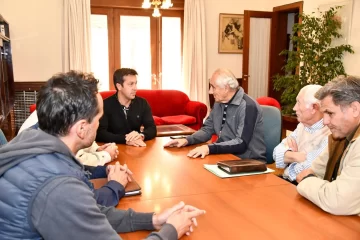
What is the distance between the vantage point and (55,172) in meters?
0.87

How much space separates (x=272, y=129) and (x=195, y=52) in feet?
13.8

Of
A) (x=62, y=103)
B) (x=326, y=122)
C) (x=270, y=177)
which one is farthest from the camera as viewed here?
(x=270, y=177)

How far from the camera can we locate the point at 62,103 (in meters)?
0.96

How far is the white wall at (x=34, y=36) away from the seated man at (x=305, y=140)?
16.0ft

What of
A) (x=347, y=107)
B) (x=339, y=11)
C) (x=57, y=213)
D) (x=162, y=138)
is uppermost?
(x=339, y=11)

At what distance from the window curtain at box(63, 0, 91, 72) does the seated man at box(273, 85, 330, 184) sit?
445 cm

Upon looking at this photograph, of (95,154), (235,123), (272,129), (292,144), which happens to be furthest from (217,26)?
(95,154)

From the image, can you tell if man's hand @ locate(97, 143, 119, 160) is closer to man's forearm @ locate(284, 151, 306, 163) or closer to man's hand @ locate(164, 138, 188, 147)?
man's hand @ locate(164, 138, 188, 147)

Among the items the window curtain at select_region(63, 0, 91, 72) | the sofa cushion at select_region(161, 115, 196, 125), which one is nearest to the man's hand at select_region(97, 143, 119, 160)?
the sofa cushion at select_region(161, 115, 196, 125)

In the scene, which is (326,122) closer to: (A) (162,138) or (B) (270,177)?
(B) (270,177)

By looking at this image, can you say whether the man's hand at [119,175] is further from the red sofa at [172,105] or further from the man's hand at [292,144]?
the red sofa at [172,105]

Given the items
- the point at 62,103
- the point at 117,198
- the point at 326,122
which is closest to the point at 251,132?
the point at 326,122

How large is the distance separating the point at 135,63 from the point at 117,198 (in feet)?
17.3

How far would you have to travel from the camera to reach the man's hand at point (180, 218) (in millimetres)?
1140
